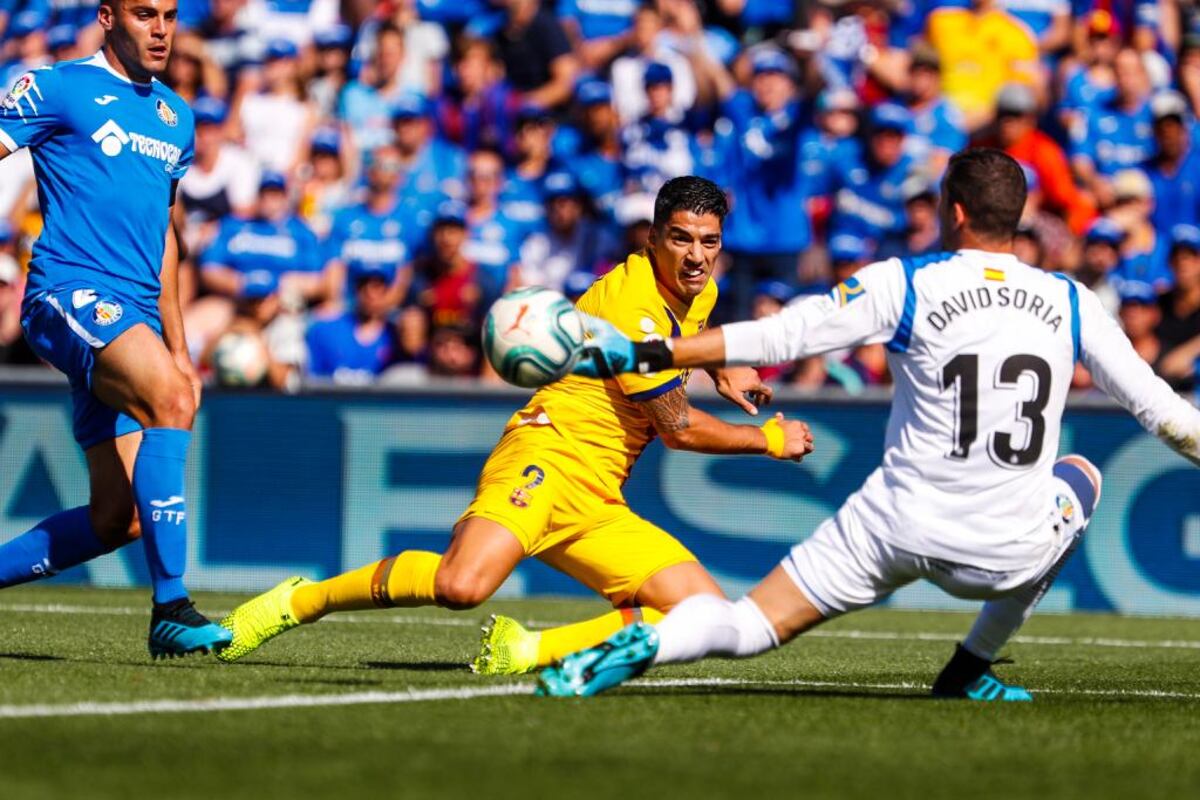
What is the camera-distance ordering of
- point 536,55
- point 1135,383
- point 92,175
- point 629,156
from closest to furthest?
1. point 1135,383
2. point 92,175
3. point 629,156
4. point 536,55

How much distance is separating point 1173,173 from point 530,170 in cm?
478

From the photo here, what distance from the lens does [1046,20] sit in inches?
607

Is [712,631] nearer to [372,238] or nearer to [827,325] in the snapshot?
[827,325]

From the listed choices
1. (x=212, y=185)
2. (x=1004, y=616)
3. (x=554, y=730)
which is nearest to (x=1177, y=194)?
(x=212, y=185)

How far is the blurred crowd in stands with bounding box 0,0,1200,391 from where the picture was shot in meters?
13.7

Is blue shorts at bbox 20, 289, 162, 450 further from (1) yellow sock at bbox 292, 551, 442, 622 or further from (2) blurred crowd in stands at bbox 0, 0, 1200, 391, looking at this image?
(2) blurred crowd in stands at bbox 0, 0, 1200, 391

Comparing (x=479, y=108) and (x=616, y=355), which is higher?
(x=479, y=108)

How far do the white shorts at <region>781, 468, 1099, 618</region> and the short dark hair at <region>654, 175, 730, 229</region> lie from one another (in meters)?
1.71

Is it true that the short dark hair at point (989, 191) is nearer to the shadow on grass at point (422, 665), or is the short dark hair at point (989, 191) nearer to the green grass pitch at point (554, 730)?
the green grass pitch at point (554, 730)

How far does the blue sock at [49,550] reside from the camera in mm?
7348

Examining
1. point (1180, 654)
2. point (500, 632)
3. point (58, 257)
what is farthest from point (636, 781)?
point (1180, 654)

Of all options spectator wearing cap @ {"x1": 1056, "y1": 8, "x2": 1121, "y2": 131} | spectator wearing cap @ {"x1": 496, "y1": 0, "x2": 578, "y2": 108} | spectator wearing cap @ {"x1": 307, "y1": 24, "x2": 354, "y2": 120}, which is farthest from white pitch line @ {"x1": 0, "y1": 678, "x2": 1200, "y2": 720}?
spectator wearing cap @ {"x1": 307, "y1": 24, "x2": 354, "y2": 120}

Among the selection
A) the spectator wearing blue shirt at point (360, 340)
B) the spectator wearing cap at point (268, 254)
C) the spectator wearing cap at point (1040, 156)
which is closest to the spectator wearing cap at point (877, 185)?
the spectator wearing cap at point (1040, 156)

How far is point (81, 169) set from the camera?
Answer: 7.11 m
